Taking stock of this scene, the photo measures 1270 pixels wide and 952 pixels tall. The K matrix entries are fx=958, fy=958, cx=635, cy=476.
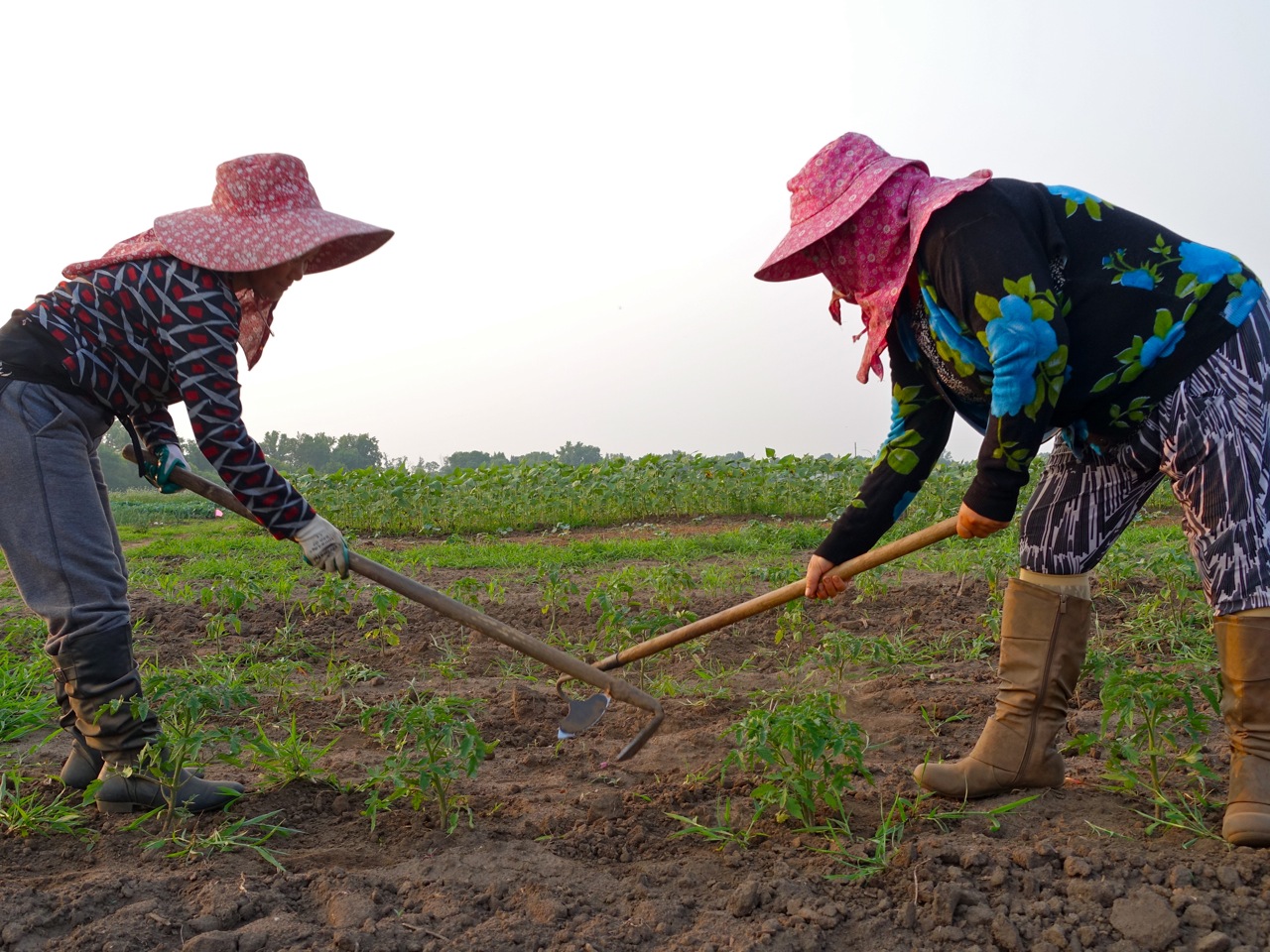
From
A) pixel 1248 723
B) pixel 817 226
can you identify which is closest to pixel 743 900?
pixel 1248 723

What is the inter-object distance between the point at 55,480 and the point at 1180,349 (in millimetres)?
2863

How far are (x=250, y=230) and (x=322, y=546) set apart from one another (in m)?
0.90

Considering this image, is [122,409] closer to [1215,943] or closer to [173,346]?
[173,346]

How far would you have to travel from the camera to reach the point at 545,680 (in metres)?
4.08

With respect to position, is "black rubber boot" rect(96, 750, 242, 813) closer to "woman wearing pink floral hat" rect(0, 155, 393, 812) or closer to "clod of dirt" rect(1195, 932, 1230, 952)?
"woman wearing pink floral hat" rect(0, 155, 393, 812)

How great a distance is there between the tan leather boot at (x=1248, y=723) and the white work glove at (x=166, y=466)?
9.75ft

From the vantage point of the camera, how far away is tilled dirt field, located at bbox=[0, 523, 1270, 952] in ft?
6.33

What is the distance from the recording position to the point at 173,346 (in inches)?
99.0

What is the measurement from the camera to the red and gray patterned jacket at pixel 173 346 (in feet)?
8.27

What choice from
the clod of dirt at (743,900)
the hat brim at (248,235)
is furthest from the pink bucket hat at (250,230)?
the clod of dirt at (743,900)

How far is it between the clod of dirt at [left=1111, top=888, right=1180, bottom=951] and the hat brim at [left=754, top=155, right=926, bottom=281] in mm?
1592

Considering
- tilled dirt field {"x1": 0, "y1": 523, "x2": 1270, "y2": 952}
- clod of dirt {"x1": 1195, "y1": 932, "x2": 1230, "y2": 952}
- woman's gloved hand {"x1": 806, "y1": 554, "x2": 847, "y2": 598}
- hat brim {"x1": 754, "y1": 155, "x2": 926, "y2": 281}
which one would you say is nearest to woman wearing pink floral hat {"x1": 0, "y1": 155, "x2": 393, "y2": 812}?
tilled dirt field {"x1": 0, "y1": 523, "x2": 1270, "y2": 952}

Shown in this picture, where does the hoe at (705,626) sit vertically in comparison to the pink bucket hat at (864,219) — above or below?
below

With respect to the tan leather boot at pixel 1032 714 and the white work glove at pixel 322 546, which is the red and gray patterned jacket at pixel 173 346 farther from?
the tan leather boot at pixel 1032 714
